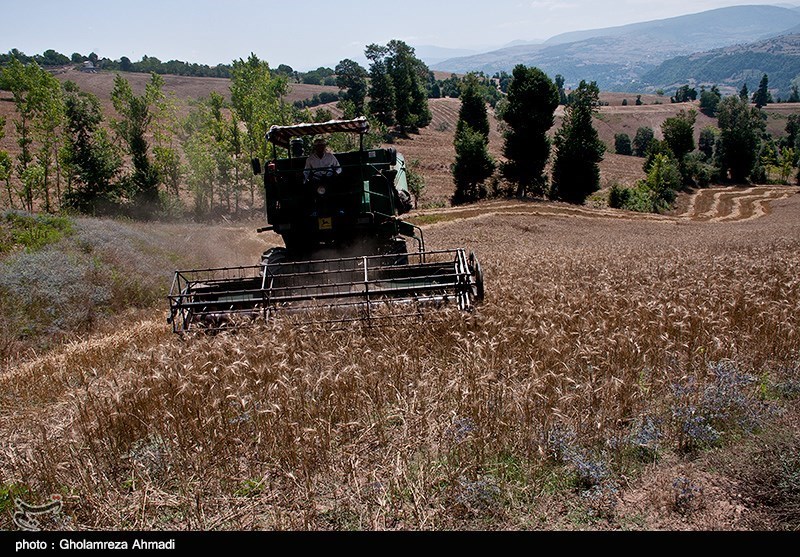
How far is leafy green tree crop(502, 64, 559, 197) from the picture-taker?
176 ft

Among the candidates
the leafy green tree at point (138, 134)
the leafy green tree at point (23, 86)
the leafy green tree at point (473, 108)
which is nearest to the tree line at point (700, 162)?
the leafy green tree at point (473, 108)

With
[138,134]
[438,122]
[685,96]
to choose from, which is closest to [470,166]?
[138,134]

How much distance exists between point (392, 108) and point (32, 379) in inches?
3494

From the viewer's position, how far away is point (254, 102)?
42781 mm

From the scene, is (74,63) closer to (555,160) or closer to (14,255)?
(555,160)

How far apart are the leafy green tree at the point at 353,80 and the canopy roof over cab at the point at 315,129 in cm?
8724

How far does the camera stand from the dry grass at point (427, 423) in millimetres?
3826

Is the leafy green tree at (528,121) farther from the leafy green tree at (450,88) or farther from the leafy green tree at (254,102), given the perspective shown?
the leafy green tree at (450,88)

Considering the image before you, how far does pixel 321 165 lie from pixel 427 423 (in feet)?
22.6

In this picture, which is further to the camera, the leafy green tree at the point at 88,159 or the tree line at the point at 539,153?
the tree line at the point at 539,153

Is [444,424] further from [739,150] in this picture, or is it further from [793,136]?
[793,136]

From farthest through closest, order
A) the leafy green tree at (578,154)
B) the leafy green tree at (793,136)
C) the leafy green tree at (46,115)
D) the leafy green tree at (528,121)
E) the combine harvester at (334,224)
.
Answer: the leafy green tree at (793,136)
the leafy green tree at (578,154)
the leafy green tree at (528,121)
the leafy green tree at (46,115)
the combine harvester at (334,224)

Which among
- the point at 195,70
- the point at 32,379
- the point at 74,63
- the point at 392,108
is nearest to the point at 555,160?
the point at 392,108

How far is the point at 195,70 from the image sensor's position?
16875 centimetres
